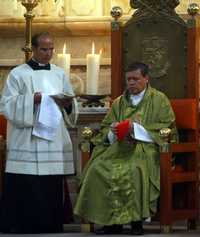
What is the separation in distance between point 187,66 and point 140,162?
1160mm

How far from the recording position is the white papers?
24.8 ft

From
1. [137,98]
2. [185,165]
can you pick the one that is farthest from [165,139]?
[185,165]

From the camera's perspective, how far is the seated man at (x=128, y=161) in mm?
7223

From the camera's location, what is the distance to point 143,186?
7219mm

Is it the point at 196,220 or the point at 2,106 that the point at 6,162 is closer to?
the point at 2,106

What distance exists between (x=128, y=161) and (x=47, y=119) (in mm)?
731

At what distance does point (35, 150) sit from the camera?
7598mm

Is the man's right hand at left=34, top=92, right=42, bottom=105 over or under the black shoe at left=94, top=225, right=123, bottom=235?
over

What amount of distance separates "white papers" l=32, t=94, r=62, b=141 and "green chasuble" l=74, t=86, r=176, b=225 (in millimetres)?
347

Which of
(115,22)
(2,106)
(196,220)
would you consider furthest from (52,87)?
(196,220)

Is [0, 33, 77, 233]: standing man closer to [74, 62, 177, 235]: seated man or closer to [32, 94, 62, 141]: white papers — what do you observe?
[32, 94, 62, 141]: white papers

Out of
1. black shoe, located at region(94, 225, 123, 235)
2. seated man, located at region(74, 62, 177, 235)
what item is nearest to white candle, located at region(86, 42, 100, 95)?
seated man, located at region(74, 62, 177, 235)

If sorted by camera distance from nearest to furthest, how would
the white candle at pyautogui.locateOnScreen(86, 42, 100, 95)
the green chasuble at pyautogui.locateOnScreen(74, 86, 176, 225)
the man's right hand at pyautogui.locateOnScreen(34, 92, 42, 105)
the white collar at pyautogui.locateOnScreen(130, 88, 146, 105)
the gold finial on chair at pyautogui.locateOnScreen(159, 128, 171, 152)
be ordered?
the green chasuble at pyautogui.locateOnScreen(74, 86, 176, 225)
the gold finial on chair at pyautogui.locateOnScreen(159, 128, 171, 152)
the man's right hand at pyautogui.locateOnScreen(34, 92, 42, 105)
the white collar at pyautogui.locateOnScreen(130, 88, 146, 105)
the white candle at pyautogui.locateOnScreen(86, 42, 100, 95)

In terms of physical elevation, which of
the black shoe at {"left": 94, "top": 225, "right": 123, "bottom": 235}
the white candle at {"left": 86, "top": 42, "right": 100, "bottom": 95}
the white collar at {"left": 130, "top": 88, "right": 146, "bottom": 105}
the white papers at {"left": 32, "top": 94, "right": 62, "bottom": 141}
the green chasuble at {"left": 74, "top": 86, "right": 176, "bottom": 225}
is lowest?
the black shoe at {"left": 94, "top": 225, "right": 123, "bottom": 235}
